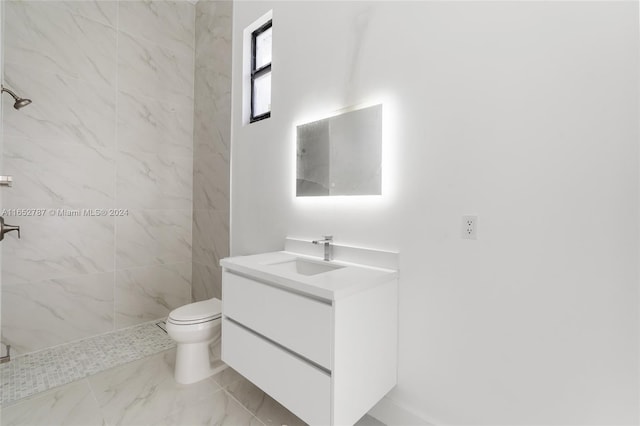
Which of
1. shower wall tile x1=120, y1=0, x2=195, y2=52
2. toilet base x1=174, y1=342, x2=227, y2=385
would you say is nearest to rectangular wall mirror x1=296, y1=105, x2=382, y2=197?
toilet base x1=174, y1=342, x2=227, y2=385

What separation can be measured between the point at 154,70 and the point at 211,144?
0.88 meters

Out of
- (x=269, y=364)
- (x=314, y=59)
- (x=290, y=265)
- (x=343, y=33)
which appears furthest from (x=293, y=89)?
(x=269, y=364)

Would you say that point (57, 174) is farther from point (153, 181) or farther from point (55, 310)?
point (55, 310)

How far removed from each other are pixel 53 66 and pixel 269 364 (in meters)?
2.83

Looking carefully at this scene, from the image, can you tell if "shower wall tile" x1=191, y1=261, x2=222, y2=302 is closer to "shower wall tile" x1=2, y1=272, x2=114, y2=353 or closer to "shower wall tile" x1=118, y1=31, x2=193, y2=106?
"shower wall tile" x1=2, y1=272, x2=114, y2=353

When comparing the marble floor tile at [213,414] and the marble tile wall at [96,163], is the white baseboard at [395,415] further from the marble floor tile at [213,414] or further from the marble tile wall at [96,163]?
the marble tile wall at [96,163]

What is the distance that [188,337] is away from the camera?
79.7 inches

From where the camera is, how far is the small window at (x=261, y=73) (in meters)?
2.49

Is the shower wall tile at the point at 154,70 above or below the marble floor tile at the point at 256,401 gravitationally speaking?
above

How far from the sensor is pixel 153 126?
9.95 feet

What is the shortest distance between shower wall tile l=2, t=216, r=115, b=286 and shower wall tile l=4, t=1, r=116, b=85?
122cm

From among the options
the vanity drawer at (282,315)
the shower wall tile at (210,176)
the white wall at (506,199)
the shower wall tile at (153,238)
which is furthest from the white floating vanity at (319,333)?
the shower wall tile at (153,238)

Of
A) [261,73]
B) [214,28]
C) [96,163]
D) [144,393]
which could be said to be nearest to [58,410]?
[144,393]

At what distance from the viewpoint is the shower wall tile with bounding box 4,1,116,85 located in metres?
2.32
